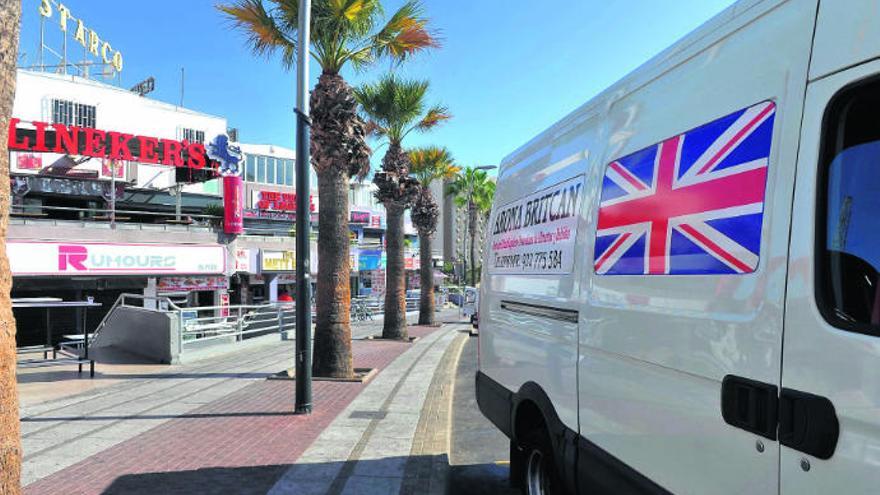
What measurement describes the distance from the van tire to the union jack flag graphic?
1.49m

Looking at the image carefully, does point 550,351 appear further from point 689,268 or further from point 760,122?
point 760,122

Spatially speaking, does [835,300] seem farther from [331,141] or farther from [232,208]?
[232,208]

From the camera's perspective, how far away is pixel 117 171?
3155 cm

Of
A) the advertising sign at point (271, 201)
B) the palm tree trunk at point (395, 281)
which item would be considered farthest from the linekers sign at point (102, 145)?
the advertising sign at point (271, 201)

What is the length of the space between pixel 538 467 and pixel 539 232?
63.0 inches

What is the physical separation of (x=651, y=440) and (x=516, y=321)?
199cm

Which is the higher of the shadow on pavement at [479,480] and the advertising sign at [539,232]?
the advertising sign at [539,232]

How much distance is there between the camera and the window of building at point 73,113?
1227 inches

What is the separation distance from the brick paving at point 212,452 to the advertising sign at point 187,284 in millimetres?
17793

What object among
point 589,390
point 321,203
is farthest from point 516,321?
point 321,203

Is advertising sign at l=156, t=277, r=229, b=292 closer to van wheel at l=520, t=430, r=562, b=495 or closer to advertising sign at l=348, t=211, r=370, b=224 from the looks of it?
van wheel at l=520, t=430, r=562, b=495

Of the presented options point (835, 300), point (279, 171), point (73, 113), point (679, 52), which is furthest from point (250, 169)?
point (835, 300)

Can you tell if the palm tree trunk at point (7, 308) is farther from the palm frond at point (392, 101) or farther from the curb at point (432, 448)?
the palm frond at point (392, 101)

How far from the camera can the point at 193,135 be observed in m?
37.8
